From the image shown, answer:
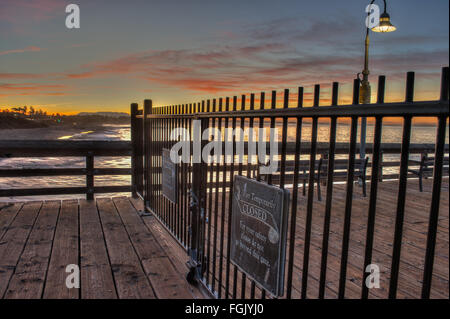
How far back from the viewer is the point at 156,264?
3.63 metres

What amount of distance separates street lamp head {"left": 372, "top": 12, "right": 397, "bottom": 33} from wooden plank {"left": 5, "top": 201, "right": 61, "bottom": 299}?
8.74 meters

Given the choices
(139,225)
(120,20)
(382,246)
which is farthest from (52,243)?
(120,20)

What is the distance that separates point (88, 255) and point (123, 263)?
0.50 metres

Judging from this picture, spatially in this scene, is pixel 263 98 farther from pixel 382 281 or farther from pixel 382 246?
pixel 382 246

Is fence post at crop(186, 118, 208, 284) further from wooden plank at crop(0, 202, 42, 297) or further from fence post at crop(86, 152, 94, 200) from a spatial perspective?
fence post at crop(86, 152, 94, 200)

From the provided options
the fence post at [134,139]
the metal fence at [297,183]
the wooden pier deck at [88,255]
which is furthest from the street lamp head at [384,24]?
the wooden pier deck at [88,255]

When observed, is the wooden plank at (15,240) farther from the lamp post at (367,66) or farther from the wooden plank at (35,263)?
the lamp post at (367,66)

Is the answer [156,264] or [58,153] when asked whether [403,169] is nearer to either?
[156,264]

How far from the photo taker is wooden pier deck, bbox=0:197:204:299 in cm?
305
